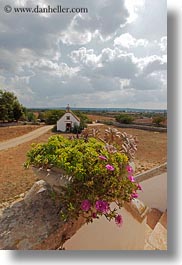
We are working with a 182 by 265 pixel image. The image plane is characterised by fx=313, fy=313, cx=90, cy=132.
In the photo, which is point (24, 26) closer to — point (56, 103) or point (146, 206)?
point (56, 103)

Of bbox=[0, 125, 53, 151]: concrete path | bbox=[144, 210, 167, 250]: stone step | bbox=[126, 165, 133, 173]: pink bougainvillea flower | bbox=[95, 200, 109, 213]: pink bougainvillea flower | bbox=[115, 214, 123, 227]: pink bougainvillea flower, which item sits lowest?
bbox=[144, 210, 167, 250]: stone step

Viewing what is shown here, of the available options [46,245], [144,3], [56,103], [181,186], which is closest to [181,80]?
[144,3]

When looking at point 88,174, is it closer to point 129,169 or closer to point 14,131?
point 129,169

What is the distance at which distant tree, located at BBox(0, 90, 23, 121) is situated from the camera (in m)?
2.33

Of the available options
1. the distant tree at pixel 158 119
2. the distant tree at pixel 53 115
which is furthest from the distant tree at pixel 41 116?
the distant tree at pixel 158 119

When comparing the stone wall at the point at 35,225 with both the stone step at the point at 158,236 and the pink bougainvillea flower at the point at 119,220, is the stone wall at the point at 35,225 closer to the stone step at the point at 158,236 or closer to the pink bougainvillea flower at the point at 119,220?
the pink bougainvillea flower at the point at 119,220

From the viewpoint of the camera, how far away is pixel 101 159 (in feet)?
7.00

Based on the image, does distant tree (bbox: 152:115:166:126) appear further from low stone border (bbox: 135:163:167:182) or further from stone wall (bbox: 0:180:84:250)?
stone wall (bbox: 0:180:84:250)

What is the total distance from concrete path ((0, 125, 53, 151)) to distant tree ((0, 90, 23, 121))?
6.0 inches

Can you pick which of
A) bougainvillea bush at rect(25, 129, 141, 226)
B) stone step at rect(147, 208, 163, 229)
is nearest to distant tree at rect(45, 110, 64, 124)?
bougainvillea bush at rect(25, 129, 141, 226)

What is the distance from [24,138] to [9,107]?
0.85 feet

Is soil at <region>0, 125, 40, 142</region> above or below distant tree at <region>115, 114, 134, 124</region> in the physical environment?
below

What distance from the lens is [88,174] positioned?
2.10 meters

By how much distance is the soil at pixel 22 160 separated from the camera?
2375 mm
